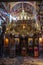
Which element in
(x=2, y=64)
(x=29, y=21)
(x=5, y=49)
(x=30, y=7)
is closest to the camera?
(x=2, y=64)

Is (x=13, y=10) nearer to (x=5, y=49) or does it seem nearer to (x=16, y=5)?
(x=16, y=5)

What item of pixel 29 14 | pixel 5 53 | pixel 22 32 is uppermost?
pixel 29 14

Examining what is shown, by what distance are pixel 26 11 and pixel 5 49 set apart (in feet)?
21.3

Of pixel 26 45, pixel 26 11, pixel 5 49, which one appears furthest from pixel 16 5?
pixel 26 45

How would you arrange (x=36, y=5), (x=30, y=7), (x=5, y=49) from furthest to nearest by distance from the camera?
(x=5, y=49)
(x=30, y=7)
(x=36, y=5)

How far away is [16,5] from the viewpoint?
19203mm

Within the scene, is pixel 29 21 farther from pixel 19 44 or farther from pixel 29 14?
pixel 19 44

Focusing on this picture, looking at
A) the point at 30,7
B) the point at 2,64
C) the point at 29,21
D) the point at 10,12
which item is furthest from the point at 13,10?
the point at 2,64

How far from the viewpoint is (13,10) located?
787 inches

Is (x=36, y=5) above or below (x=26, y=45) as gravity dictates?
above

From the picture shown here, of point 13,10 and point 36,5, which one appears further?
point 13,10

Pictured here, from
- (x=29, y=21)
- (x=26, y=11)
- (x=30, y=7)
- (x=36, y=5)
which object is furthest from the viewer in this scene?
(x=29, y=21)

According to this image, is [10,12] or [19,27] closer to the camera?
[10,12]

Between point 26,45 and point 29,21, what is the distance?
529cm
